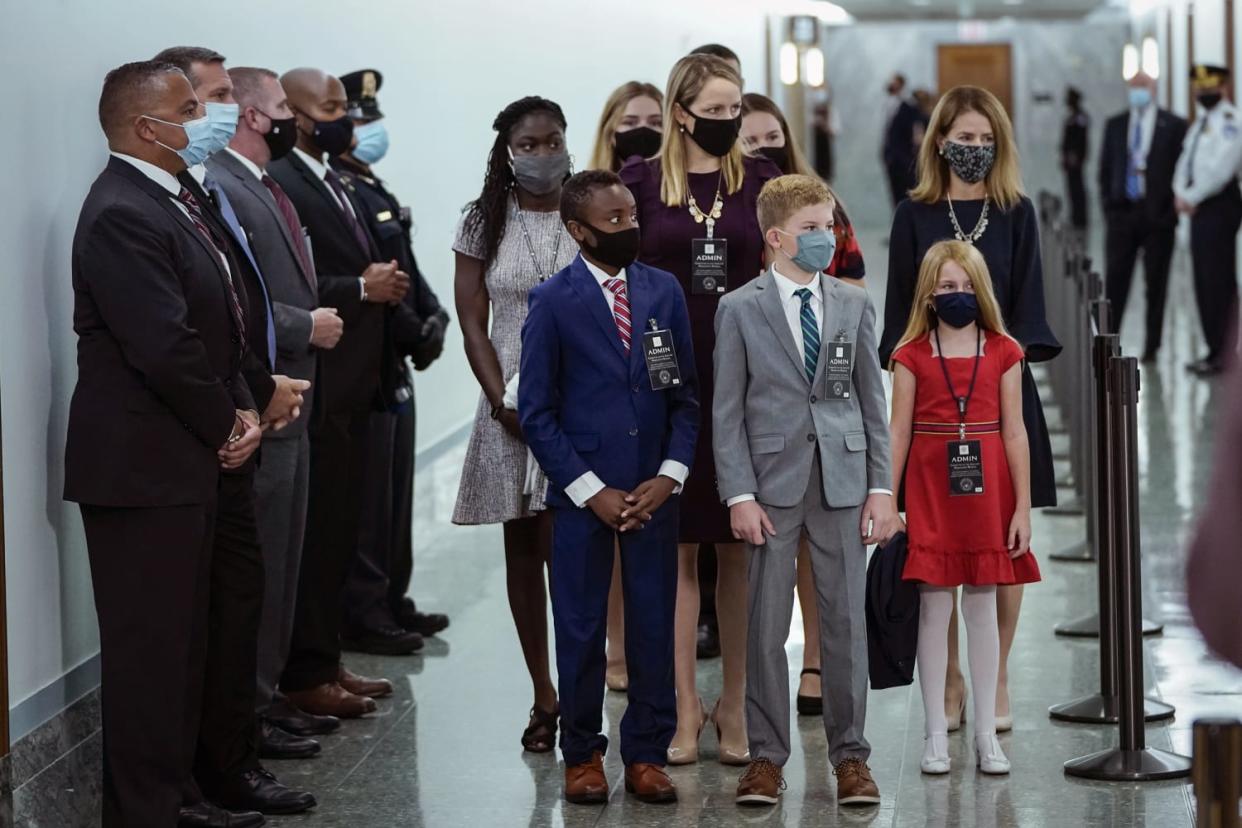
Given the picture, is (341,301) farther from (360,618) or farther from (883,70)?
(883,70)

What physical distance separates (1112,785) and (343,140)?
2970 millimetres

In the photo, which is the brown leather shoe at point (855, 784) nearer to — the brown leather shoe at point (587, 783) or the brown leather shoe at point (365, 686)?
the brown leather shoe at point (587, 783)

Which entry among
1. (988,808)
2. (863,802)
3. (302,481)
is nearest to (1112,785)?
(988,808)

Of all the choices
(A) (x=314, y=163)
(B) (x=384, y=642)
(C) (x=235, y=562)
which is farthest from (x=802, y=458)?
(B) (x=384, y=642)

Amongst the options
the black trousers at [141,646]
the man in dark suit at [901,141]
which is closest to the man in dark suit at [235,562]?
the black trousers at [141,646]

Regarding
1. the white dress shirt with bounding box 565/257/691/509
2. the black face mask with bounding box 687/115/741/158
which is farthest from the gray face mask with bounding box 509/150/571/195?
the white dress shirt with bounding box 565/257/691/509

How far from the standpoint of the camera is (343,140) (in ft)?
18.2

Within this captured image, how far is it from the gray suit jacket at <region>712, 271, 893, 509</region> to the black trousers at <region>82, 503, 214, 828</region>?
1301 millimetres

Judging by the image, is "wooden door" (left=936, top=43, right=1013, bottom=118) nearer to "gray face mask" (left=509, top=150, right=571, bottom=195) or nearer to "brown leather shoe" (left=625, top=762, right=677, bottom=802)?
"gray face mask" (left=509, top=150, right=571, bottom=195)

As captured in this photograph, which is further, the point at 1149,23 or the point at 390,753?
the point at 1149,23

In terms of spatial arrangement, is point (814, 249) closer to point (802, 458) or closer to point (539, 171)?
point (802, 458)

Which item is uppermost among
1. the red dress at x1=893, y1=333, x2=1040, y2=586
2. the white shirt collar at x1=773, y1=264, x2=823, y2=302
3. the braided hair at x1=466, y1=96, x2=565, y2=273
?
the braided hair at x1=466, y1=96, x2=565, y2=273

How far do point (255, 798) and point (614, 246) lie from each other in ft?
5.37

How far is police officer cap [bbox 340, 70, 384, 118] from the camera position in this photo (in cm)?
605
